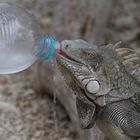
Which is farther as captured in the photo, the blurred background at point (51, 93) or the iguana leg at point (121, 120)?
the blurred background at point (51, 93)

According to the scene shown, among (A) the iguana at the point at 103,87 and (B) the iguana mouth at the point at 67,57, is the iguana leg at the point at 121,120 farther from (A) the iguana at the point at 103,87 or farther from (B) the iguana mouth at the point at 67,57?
(B) the iguana mouth at the point at 67,57

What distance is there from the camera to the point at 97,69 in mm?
3166

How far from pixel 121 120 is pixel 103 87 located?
234mm

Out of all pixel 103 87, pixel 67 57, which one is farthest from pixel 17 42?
pixel 103 87

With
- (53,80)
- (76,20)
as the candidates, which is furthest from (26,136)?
(76,20)

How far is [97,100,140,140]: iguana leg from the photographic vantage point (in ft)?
10.3

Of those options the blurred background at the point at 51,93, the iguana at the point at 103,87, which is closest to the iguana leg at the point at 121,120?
the iguana at the point at 103,87

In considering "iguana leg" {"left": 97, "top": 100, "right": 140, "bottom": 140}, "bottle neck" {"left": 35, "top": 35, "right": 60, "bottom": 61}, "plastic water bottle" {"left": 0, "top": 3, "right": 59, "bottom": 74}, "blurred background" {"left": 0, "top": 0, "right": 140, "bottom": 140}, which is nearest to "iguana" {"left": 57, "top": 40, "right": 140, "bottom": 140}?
"iguana leg" {"left": 97, "top": 100, "right": 140, "bottom": 140}

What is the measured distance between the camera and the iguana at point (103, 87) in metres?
3.13

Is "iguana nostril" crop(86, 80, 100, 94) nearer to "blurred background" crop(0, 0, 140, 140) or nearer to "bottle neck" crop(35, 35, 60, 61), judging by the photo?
"bottle neck" crop(35, 35, 60, 61)

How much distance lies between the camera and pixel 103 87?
314 cm

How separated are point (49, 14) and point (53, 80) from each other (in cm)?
279

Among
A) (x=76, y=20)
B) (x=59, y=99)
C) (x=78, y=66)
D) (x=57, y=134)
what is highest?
(x=76, y=20)

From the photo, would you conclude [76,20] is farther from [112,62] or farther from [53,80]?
[112,62]
